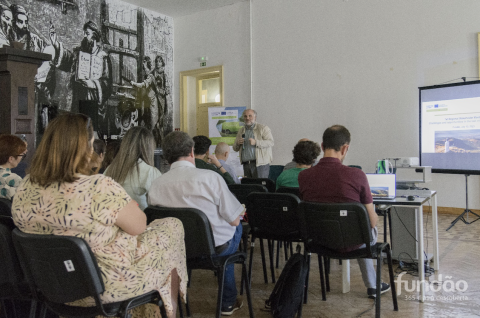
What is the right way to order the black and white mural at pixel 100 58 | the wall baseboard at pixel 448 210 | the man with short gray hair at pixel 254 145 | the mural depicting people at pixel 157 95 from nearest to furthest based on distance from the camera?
the man with short gray hair at pixel 254 145, the wall baseboard at pixel 448 210, the black and white mural at pixel 100 58, the mural depicting people at pixel 157 95

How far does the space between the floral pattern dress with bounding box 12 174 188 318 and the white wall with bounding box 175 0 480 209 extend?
19.4 ft

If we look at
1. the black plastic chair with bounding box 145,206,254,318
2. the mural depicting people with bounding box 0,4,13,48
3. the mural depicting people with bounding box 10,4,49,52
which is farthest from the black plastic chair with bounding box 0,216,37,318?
the mural depicting people with bounding box 10,4,49,52

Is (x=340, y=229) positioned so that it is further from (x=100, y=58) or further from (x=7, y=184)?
(x=100, y=58)

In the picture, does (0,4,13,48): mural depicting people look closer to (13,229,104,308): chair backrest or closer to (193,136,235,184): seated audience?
(193,136,235,184): seated audience

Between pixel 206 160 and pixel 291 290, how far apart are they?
182cm

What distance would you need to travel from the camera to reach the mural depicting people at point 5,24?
6.67 m

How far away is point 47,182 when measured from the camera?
1612 millimetres

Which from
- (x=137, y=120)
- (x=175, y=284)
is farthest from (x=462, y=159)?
(x=137, y=120)

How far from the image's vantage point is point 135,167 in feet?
9.47

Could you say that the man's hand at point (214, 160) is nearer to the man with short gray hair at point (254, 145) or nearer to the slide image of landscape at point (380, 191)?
the slide image of landscape at point (380, 191)

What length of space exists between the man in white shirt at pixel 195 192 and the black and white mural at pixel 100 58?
5.59 m

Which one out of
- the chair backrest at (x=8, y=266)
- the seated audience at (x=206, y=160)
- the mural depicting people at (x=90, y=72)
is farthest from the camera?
the mural depicting people at (x=90, y=72)

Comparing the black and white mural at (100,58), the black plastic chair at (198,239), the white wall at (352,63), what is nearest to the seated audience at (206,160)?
the black plastic chair at (198,239)

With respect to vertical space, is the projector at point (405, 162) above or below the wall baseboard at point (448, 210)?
above
